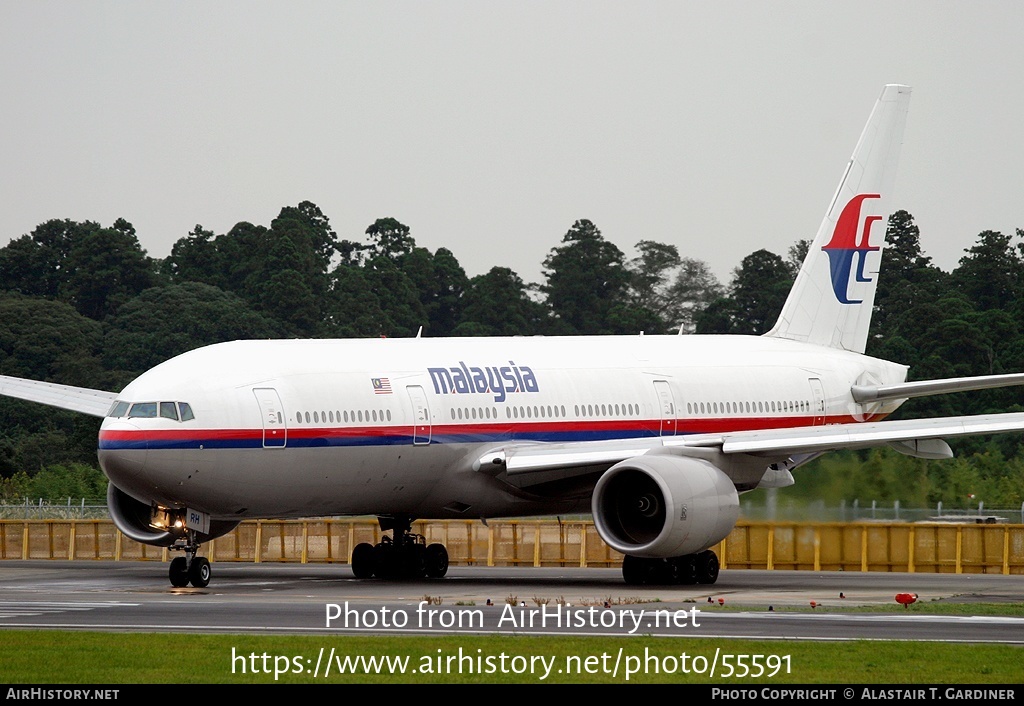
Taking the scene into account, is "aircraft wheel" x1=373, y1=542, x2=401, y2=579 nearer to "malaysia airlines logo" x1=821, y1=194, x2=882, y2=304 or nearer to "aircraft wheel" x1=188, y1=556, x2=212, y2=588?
"aircraft wheel" x1=188, y1=556, x2=212, y2=588

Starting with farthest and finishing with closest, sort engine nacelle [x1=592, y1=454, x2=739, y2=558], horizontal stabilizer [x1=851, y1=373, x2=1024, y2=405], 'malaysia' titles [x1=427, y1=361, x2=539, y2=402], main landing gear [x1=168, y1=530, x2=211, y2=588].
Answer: horizontal stabilizer [x1=851, y1=373, x2=1024, y2=405]
'malaysia' titles [x1=427, y1=361, x2=539, y2=402]
main landing gear [x1=168, y1=530, x2=211, y2=588]
engine nacelle [x1=592, y1=454, x2=739, y2=558]

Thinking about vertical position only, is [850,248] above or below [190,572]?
above

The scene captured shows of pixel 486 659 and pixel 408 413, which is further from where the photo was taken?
pixel 408 413

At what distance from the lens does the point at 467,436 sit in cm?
3069

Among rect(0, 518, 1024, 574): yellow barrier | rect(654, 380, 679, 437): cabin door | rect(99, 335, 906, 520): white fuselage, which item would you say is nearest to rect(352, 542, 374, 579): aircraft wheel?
rect(99, 335, 906, 520): white fuselage

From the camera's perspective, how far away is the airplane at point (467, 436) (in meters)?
27.8

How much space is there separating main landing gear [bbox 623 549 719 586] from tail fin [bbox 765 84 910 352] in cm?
1034

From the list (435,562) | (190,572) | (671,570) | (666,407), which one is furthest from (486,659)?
(666,407)

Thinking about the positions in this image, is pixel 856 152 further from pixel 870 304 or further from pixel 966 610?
pixel 966 610

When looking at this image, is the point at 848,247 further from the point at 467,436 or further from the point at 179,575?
the point at 179,575

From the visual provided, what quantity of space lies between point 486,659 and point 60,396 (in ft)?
67.1

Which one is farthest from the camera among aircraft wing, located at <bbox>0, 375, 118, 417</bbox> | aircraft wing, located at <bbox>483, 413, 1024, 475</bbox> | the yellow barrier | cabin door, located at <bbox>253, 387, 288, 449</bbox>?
the yellow barrier

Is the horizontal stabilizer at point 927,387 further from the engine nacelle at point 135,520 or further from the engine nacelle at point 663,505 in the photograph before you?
the engine nacelle at point 135,520

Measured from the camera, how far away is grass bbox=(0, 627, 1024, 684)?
15.8m
